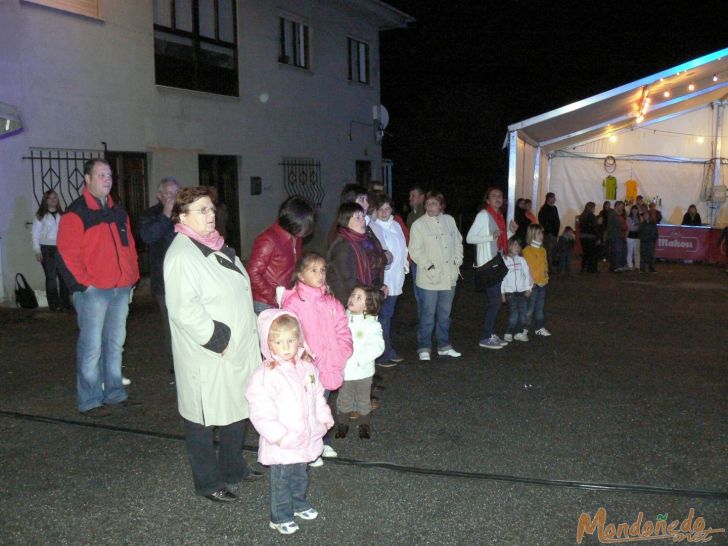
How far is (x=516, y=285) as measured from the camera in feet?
28.2

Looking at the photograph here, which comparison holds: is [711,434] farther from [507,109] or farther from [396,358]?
[507,109]

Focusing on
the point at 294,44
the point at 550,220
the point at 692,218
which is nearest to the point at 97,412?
the point at 550,220

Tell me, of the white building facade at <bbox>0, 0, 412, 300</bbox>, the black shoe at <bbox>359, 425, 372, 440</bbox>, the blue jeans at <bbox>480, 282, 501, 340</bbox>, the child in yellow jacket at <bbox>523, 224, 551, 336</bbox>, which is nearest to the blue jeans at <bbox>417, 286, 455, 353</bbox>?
the blue jeans at <bbox>480, 282, 501, 340</bbox>

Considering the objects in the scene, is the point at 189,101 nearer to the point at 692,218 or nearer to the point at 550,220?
the point at 550,220

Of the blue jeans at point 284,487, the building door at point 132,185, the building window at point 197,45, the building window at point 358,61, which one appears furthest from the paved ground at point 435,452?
the building window at point 358,61

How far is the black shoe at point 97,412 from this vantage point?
19.3 feet

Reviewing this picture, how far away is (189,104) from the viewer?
1358cm

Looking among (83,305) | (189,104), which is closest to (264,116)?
(189,104)

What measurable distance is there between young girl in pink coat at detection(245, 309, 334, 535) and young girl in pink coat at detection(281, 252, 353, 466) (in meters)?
0.74

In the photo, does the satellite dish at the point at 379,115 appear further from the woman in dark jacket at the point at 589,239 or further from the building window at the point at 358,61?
the woman in dark jacket at the point at 589,239

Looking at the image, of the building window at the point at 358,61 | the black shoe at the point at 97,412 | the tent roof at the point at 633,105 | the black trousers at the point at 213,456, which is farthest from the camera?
the building window at the point at 358,61

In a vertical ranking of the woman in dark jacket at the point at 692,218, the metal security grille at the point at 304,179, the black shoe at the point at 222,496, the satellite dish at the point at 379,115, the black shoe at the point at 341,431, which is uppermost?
the satellite dish at the point at 379,115

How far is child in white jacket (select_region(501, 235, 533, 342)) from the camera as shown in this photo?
28.2 feet

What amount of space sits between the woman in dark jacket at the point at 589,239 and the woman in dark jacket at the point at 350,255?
36.6 feet
